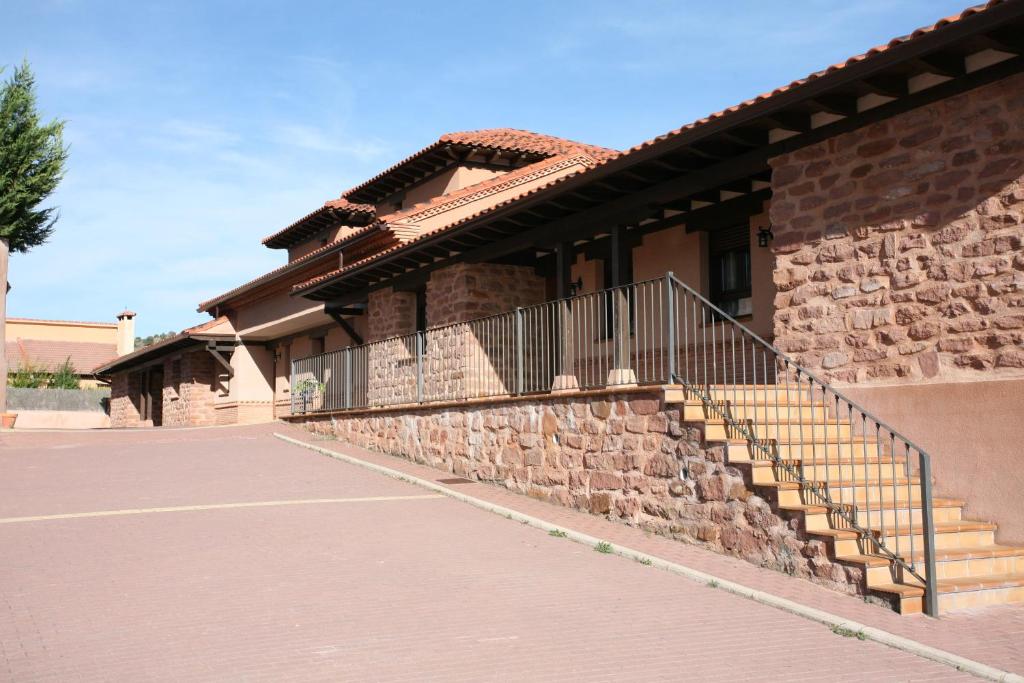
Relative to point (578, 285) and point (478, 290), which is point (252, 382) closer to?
point (478, 290)

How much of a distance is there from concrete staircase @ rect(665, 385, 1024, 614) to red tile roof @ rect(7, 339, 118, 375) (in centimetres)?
3990

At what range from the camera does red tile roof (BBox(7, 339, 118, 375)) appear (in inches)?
1734

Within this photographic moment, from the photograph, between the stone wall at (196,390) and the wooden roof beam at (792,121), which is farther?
the stone wall at (196,390)

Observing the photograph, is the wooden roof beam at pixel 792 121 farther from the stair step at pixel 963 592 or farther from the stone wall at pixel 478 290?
the stone wall at pixel 478 290

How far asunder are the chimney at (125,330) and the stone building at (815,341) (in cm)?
3646

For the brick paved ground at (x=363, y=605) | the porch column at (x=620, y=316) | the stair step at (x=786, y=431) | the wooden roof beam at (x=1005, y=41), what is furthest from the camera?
the porch column at (x=620, y=316)

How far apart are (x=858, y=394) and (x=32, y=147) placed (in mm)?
23952

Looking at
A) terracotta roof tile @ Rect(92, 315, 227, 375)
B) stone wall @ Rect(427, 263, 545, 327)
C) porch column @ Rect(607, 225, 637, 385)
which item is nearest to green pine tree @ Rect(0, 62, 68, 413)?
terracotta roof tile @ Rect(92, 315, 227, 375)

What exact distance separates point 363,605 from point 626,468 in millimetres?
3712

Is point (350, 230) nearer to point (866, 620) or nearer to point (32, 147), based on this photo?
point (32, 147)

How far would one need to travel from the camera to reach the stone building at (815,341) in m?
7.86

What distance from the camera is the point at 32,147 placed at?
26.5 m

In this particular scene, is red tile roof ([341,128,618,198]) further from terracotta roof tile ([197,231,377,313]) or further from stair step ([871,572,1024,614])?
stair step ([871,572,1024,614])

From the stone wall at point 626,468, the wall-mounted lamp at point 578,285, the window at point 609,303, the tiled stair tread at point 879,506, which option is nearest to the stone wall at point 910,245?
the tiled stair tread at point 879,506
